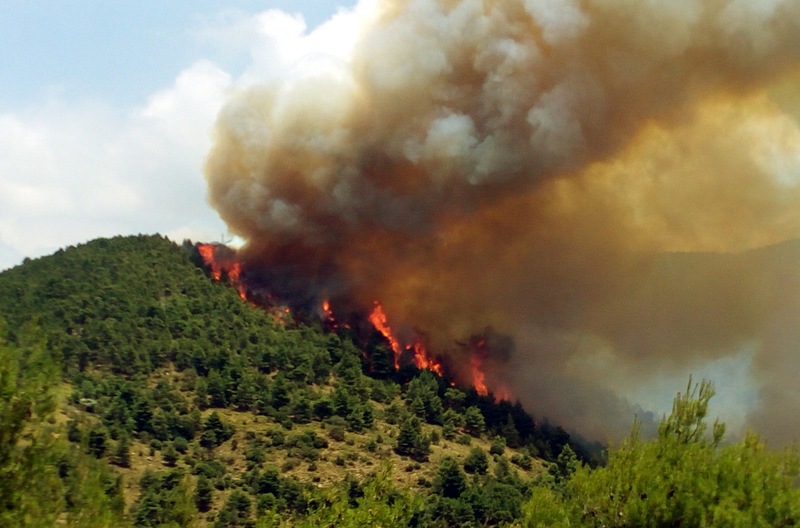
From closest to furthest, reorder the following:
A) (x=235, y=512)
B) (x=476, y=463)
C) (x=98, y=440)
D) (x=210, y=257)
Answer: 1. (x=235, y=512)
2. (x=98, y=440)
3. (x=476, y=463)
4. (x=210, y=257)

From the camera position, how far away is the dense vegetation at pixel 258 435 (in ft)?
70.4

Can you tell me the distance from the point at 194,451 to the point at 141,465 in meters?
5.36

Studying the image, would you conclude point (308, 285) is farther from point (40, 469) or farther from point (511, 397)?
point (40, 469)

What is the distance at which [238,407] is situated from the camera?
77.9m

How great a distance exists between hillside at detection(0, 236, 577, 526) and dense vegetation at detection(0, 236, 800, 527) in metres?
0.22

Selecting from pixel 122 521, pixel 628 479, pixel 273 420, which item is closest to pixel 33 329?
pixel 122 521

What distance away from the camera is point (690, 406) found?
85.6 feet

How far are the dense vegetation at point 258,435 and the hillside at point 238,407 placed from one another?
22cm

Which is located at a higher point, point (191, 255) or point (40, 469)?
point (191, 255)

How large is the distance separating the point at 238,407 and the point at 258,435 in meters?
8.53

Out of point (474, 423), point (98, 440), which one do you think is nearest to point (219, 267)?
point (474, 423)

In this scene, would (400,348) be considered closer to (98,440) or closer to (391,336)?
(391,336)

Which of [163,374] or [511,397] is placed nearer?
[163,374]

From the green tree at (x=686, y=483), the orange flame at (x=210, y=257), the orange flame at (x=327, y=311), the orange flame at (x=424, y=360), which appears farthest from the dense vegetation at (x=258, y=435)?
the orange flame at (x=424, y=360)
